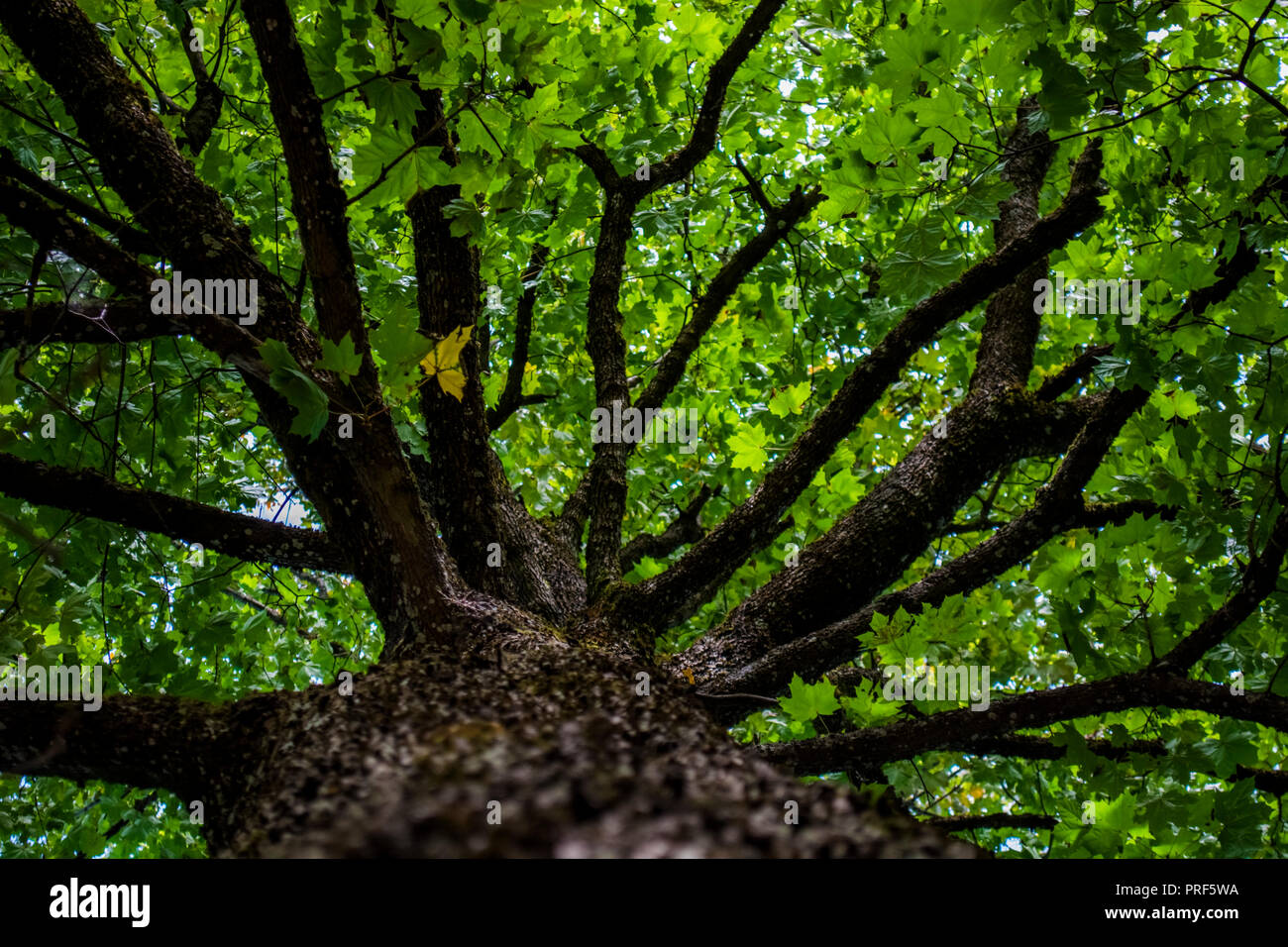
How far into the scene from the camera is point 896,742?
6.86 ft

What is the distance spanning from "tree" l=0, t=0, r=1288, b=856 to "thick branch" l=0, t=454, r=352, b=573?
13mm

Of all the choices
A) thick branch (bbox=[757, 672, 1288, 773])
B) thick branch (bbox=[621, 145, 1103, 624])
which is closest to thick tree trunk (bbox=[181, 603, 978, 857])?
thick branch (bbox=[757, 672, 1288, 773])

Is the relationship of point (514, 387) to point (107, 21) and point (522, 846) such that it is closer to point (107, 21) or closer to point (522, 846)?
point (107, 21)

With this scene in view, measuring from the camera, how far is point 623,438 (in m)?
3.40

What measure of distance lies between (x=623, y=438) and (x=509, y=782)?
257 cm

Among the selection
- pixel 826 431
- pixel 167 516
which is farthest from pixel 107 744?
pixel 826 431

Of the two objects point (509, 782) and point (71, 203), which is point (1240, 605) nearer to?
point (509, 782)

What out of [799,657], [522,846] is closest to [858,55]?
[799,657]

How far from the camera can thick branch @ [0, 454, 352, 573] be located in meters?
2.51

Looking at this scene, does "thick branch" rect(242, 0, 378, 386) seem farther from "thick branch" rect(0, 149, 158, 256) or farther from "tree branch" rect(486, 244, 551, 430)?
"tree branch" rect(486, 244, 551, 430)

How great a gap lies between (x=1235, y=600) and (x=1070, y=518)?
84 centimetres

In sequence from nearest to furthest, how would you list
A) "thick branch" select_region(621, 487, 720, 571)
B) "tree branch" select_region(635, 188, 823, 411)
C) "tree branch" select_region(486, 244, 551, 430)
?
"tree branch" select_region(635, 188, 823, 411), "tree branch" select_region(486, 244, 551, 430), "thick branch" select_region(621, 487, 720, 571)

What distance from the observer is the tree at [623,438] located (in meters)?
1.53
